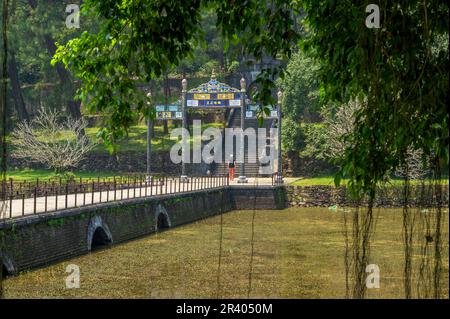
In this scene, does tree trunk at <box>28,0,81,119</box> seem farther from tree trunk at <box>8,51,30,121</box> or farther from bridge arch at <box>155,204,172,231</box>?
bridge arch at <box>155,204,172,231</box>

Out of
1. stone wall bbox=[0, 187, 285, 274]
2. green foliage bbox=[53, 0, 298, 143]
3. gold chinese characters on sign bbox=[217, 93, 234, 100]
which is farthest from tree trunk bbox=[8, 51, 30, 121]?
green foliage bbox=[53, 0, 298, 143]

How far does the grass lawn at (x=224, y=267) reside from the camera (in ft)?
66.8

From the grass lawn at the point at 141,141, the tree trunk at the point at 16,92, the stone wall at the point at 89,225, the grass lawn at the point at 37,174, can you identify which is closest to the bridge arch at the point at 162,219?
the stone wall at the point at 89,225

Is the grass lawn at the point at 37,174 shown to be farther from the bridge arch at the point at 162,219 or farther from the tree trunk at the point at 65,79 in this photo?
the bridge arch at the point at 162,219

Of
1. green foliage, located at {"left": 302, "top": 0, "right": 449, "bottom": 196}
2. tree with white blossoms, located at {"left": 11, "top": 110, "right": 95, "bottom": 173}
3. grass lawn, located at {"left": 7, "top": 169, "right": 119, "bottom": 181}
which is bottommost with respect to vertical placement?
grass lawn, located at {"left": 7, "top": 169, "right": 119, "bottom": 181}

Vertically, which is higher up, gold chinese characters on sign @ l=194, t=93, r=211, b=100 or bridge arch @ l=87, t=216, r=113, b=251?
gold chinese characters on sign @ l=194, t=93, r=211, b=100

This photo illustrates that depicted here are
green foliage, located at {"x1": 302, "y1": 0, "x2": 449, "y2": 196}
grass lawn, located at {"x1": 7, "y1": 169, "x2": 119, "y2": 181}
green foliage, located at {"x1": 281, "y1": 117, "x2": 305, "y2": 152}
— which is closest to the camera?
green foliage, located at {"x1": 302, "y1": 0, "x2": 449, "y2": 196}

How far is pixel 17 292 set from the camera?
776 inches

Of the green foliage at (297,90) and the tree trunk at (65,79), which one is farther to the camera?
the tree trunk at (65,79)

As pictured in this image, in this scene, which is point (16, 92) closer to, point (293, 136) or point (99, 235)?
point (293, 136)

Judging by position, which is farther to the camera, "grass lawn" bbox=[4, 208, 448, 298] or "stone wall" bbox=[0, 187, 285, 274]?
"stone wall" bbox=[0, 187, 285, 274]

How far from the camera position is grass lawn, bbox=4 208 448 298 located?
20.4m
